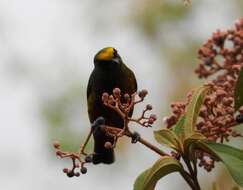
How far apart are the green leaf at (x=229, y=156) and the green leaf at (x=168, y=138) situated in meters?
0.08

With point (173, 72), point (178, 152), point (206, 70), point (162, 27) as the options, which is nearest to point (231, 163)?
point (178, 152)

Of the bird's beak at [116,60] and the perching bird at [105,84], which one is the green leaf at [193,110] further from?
the bird's beak at [116,60]

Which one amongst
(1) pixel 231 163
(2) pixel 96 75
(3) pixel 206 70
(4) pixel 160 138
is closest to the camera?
(1) pixel 231 163

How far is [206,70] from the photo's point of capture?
3.14m

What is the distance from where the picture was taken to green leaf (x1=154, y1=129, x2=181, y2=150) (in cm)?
230

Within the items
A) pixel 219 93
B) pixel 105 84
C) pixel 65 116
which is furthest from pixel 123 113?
pixel 65 116

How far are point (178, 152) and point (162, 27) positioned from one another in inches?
222

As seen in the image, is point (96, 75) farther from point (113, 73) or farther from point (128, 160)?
point (128, 160)

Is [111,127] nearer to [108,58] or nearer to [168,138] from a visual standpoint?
[168,138]

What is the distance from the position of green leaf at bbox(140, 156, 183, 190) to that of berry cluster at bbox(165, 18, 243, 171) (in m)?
0.16

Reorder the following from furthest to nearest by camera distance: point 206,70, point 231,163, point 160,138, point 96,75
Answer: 1. point 96,75
2. point 206,70
3. point 160,138
4. point 231,163

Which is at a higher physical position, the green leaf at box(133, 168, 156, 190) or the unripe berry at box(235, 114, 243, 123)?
the unripe berry at box(235, 114, 243, 123)

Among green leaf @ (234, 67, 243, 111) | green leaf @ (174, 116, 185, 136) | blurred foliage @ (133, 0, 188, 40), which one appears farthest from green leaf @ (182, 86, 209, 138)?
blurred foliage @ (133, 0, 188, 40)

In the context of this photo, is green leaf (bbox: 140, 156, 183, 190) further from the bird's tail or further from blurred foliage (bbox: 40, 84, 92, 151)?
blurred foliage (bbox: 40, 84, 92, 151)
